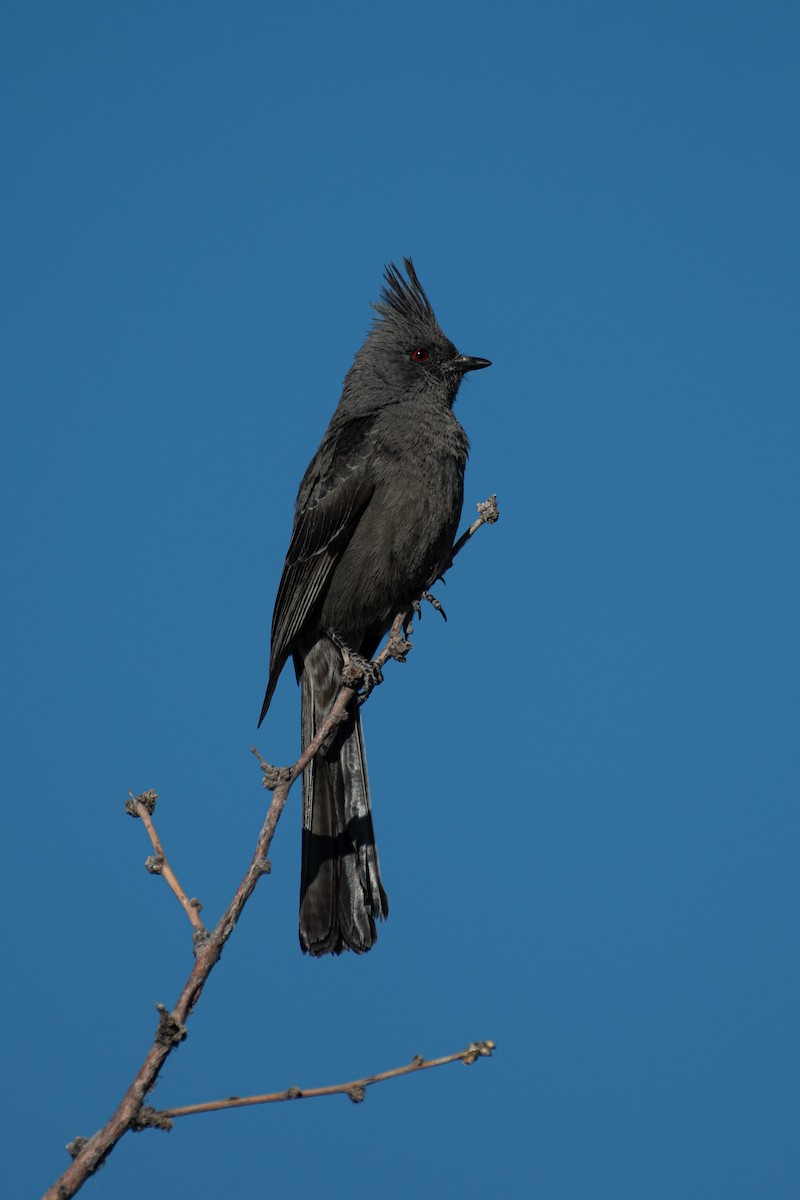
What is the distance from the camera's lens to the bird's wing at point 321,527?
675 cm

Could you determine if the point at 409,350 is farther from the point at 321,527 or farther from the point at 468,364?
the point at 321,527

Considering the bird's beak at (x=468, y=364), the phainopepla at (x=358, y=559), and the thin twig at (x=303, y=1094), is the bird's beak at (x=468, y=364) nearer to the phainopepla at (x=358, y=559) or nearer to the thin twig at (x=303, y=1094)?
the phainopepla at (x=358, y=559)

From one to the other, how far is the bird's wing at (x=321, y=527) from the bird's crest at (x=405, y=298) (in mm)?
1036

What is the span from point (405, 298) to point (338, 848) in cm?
357

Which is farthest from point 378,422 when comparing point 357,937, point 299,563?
point 357,937

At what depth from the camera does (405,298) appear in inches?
300

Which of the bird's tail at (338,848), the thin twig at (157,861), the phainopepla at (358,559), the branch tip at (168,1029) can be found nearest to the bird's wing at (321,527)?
the phainopepla at (358,559)

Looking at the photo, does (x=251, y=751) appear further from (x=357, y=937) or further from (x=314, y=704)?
(x=314, y=704)

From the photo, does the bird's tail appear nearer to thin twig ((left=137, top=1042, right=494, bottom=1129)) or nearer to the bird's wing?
the bird's wing

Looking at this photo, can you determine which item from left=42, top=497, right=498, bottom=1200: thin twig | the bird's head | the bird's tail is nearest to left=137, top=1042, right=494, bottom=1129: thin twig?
left=42, top=497, right=498, bottom=1200: thin twig

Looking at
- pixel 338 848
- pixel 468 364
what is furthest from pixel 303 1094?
pixel 468 364

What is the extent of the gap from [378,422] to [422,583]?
100 cm

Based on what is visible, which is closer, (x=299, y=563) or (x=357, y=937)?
(x=357, y=937)

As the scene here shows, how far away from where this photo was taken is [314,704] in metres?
6.96
